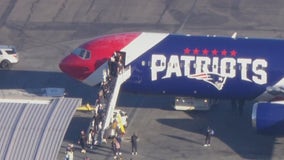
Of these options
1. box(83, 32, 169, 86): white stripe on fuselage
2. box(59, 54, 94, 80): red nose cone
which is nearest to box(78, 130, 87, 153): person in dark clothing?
box(83, 32, 169, 86): white stripe on fuselage

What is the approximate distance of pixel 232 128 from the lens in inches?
2345

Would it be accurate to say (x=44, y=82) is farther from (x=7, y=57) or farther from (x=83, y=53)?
(x=83, y=53)

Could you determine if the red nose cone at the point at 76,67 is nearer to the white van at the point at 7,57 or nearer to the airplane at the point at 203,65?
the airplane at the point at 203,65

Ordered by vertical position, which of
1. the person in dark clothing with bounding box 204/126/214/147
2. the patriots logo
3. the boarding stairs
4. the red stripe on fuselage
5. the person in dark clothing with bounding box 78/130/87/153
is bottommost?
the person in dark clothing with bounding box 78/130/87/153

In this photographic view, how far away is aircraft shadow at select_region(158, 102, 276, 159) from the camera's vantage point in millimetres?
55969

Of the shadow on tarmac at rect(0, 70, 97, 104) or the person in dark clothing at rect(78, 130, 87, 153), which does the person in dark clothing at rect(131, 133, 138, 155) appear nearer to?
the person in dark clothing at rect(78, 130, 87, 153)

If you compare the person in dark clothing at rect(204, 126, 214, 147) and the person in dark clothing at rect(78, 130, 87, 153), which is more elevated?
the person in dark clothing at rect(204, 126, 214, 147)

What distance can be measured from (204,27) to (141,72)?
852 inches

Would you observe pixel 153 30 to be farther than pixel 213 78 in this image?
Yes

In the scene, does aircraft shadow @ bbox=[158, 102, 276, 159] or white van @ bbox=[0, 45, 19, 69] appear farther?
white van @ bbox=[0, 45, 19, 69]

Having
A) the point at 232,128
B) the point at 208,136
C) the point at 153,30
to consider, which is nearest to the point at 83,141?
the point at 208,136

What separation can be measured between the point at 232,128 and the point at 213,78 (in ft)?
11.5

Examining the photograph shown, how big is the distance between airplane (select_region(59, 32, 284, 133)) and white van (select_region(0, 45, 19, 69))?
1302cm

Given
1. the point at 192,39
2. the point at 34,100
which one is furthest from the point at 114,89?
the point at 34,100
